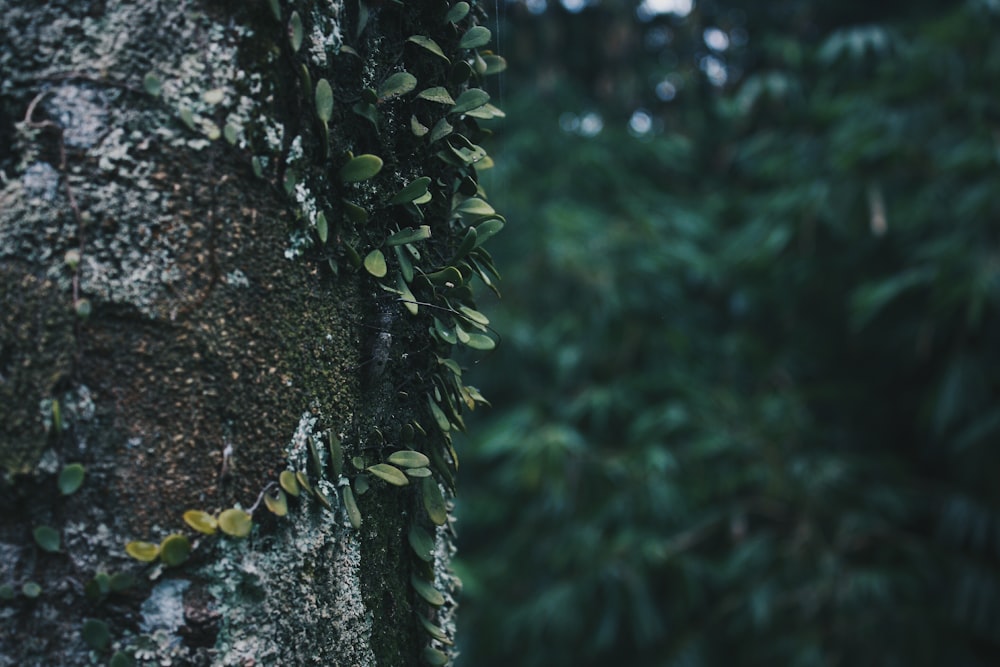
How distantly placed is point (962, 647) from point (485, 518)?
163cm

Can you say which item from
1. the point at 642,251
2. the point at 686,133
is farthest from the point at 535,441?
the point at 686,133

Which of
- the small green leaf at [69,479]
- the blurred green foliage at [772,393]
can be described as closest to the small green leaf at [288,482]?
the small green leaf at [69,479]

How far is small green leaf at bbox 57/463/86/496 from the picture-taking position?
18.2 inches

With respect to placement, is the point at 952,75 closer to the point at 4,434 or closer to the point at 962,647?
the point at 962,647

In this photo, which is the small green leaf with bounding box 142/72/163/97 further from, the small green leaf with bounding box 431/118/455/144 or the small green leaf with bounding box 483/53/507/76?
the small green leaf with bounding box 483/53/507/76

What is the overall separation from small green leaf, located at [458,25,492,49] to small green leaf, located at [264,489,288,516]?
0.37 metres

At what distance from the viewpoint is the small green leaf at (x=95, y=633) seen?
46 cm

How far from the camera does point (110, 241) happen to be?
0.48m

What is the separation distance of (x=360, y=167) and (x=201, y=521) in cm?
25

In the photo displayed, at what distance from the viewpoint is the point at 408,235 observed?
610 mm

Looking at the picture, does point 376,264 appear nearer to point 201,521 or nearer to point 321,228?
point 321,228

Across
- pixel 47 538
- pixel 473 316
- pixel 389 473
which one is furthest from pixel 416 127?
pixel 47 538

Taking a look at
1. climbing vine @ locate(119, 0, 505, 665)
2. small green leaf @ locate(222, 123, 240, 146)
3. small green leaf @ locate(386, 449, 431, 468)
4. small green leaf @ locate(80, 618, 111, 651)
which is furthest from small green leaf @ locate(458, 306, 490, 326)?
small green leaf @ locate(80, 618, 111, 651)

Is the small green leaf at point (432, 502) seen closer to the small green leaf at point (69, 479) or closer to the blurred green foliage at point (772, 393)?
the small green leaf at point (69, 479)
